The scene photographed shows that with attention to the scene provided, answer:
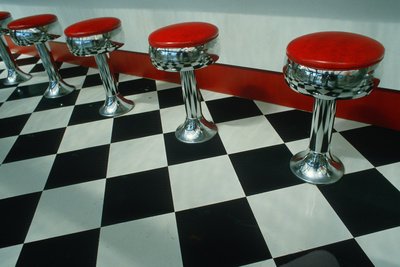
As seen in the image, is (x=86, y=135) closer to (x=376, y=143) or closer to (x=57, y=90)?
(x=57, y=90)

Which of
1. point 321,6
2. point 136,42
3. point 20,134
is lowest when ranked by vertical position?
point 20,134

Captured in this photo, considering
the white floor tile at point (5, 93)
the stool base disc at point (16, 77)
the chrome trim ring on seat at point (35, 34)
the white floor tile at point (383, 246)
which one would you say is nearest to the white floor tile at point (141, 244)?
the white floor tile at point (383, 246)

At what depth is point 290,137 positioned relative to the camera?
183cm

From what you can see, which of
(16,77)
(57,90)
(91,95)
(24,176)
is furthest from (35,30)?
(24,176)

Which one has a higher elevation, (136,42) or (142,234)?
(136,42)

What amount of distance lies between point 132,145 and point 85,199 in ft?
1.63

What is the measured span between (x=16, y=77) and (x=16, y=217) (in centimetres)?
216

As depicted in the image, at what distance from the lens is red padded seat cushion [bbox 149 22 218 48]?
1.48 m

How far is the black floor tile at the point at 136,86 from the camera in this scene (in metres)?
2.62

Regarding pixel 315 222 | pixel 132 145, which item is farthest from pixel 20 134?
pixel 315 222

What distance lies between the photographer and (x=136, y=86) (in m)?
2.71

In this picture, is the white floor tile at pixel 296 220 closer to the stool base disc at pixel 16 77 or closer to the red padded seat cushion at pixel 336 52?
the red padded seat cushion at pixel 336 52

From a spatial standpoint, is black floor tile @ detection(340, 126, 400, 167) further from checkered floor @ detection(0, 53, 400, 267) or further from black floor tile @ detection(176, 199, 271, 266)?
black floor tile @ detection(176, 199, 271, 266)

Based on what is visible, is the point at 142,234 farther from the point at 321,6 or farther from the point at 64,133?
the point at 321,6
